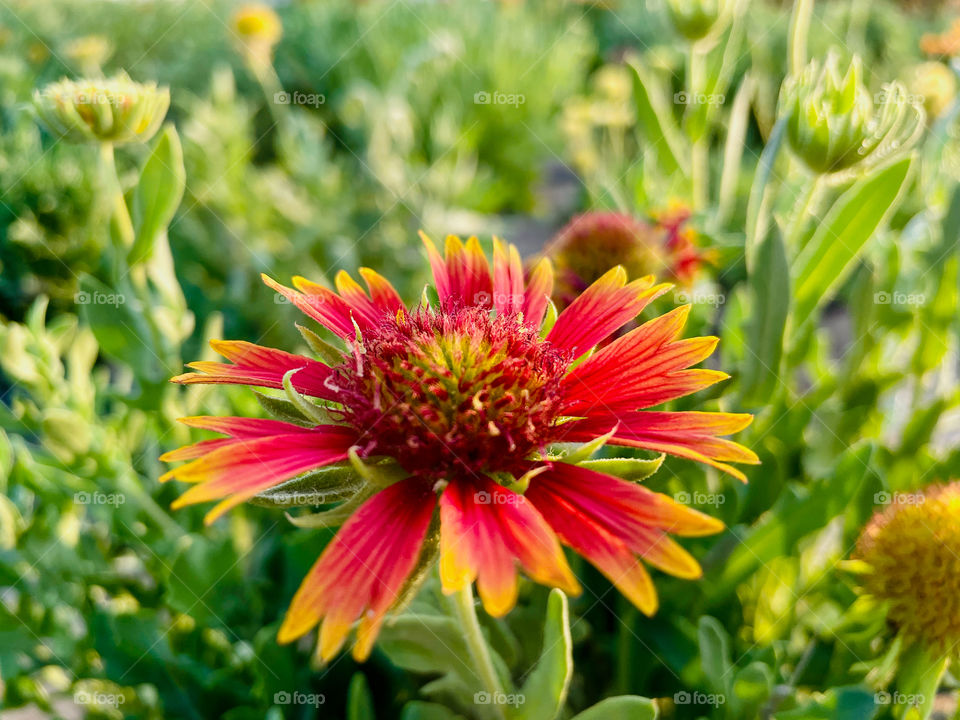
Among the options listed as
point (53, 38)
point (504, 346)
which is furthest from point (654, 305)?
point (53, 38)

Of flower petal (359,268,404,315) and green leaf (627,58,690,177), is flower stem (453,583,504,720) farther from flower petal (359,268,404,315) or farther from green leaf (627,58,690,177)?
green leaf (627,58,690,177)

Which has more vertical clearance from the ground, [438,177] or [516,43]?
[516,43]

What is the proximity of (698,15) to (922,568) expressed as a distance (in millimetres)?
680

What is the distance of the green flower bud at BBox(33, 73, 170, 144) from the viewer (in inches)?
31.9

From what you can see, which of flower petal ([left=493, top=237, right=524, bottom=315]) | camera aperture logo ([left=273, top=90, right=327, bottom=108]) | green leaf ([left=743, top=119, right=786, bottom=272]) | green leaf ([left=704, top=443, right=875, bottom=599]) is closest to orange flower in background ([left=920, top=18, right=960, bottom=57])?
green leaf ([left=743, top=119, right=786, bottom=272])

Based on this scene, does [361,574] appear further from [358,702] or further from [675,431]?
[358,702]

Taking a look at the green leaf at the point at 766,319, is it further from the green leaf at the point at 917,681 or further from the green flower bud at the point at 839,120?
the green leaf at the point at 917,681

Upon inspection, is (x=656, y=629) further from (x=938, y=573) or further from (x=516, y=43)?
(x=516, y=43)

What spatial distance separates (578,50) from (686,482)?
179 inches

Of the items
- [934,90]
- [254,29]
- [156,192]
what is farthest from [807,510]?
[254,29]

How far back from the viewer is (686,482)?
34.8 inches

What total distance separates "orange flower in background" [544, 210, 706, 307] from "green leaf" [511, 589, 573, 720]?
50 centimetres

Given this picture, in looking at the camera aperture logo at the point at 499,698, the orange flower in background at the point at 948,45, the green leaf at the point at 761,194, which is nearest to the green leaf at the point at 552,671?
the camera aperture logo at the point at 499,698

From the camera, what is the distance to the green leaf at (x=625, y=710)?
0.58m
